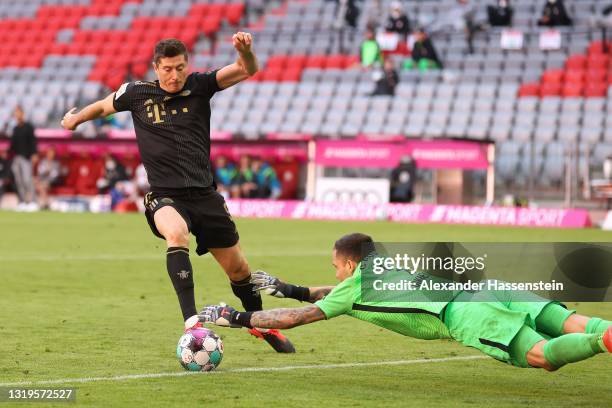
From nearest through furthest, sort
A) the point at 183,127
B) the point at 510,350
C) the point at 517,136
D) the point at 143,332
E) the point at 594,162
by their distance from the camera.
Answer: the point at 510,350 → the point at 183,127 → the point at 143,332 → the point at 594,162 → the point at 517,136

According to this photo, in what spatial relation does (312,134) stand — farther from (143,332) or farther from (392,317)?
(392,317)

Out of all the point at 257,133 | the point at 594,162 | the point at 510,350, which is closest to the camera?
the point at 510,350

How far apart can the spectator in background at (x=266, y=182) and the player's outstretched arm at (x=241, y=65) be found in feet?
68.8

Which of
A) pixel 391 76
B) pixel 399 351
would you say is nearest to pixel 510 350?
pixel 399 351

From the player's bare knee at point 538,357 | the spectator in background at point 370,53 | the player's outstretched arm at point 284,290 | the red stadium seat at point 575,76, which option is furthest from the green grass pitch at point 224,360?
the spectator in background at point 370,53

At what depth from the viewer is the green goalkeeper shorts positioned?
21.6 feet

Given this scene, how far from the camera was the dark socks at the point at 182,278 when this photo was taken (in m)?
7.84

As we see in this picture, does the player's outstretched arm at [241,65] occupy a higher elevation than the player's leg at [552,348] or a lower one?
higher

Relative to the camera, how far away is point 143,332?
9.50m

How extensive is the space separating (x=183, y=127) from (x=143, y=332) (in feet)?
6.09

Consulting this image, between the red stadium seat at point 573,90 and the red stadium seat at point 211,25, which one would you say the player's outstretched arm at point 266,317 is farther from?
the red stadium seat at point 211,25

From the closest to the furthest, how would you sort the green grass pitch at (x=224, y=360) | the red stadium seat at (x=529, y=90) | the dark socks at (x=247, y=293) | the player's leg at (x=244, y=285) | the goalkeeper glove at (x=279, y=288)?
the green grass pitch at (x=224, y=360) < the goalkeeper glove at (x=279, y=288) < the player's leg at (x=244, y=285) < the dark socks at (x=247, y=293) < the red stadium seat at (x=529, y=90)

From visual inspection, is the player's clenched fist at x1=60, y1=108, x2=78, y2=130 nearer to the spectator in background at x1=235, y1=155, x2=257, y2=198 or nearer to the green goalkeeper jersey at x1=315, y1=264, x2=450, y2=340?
the green goalkeeper jersey at x1=315, y1=264, x2=450, y2=340
